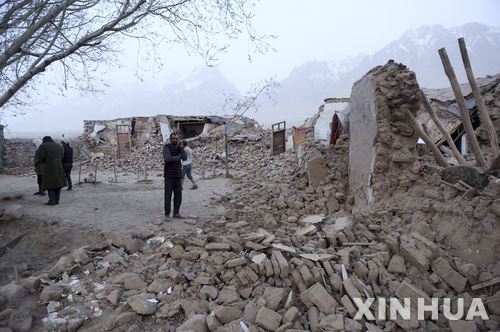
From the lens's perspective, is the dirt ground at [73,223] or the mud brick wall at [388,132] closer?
the mud brick wall at [388,132]

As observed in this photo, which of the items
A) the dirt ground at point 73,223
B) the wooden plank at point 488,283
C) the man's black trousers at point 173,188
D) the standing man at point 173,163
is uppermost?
the standing man at point 173,163

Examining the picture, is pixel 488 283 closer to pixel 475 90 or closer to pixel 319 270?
pixel 319 270

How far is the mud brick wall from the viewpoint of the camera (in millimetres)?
4762

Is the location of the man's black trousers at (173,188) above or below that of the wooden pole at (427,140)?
below

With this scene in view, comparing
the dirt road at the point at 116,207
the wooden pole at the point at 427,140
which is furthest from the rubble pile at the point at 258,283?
the dirt road at the point at 116,207

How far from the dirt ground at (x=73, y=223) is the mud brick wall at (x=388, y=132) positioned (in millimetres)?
2912

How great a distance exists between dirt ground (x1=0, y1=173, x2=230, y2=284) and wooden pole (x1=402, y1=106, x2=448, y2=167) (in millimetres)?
3670

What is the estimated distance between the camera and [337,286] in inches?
116

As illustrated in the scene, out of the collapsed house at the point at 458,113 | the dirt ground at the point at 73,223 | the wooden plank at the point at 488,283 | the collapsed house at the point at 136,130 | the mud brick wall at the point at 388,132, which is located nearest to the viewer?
the wooden plank at the point at 488,283

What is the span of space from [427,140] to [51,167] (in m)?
6.82

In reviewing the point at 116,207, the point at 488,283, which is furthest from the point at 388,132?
the point at 116,207

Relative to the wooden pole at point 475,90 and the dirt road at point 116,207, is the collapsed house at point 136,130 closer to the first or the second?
the dirt road at point 116,207

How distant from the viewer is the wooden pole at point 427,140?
4.65 m

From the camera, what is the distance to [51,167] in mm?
6695
